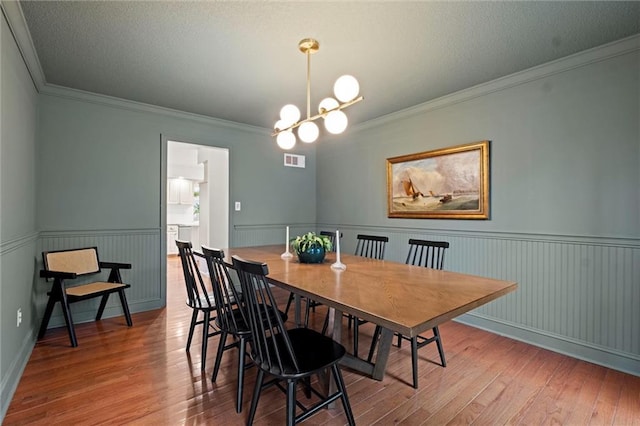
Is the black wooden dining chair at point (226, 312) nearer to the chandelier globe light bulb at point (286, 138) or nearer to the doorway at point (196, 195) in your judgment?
the chandelier globe light bulb at point (286, 138)

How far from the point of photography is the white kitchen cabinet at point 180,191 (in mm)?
8411

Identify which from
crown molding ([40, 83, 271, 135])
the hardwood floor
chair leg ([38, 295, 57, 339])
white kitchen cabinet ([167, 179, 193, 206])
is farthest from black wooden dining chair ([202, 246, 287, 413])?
white kitchen cabinet ([167, 179, 193, 206])

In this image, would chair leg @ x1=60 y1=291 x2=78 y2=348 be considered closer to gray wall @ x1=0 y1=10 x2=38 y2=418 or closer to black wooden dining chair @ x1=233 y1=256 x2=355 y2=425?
gray wall @ x1=0 y1=10 x2=38 y2=418

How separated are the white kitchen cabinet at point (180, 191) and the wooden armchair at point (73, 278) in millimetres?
5257

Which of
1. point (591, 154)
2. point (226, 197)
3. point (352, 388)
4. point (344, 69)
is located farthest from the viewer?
point (226, 197)

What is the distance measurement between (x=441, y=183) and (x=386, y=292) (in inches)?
89.0

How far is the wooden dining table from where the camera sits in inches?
50.8

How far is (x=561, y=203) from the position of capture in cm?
268

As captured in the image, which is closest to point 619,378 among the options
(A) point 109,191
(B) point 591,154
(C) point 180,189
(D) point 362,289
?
(B) point 591,154

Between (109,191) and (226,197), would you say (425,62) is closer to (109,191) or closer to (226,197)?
(226,197)

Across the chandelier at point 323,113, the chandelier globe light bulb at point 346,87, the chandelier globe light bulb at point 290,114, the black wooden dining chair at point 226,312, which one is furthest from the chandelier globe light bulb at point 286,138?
the black wooden dining chair at point 226,312

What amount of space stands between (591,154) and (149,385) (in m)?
3.79

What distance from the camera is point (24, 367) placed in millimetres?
2326

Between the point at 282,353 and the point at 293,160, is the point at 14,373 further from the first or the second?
the point at 293,160
